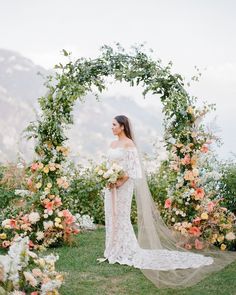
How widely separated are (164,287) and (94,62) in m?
3.44

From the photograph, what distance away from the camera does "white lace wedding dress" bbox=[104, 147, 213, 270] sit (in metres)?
6.55

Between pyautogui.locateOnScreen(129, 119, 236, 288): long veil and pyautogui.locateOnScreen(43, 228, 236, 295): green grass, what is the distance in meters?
0.13

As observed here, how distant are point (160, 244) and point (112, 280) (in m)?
1.18

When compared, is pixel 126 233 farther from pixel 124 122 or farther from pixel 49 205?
pixel 124 122

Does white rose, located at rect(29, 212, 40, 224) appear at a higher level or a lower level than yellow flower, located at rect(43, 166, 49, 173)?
lower

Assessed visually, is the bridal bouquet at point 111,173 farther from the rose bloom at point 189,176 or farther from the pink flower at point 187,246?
the pink flower at point 187,246

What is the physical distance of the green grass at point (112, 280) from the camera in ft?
17.4

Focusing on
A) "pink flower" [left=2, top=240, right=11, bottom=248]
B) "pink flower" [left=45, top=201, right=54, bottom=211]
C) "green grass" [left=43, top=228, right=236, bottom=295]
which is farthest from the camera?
"pink flower" [left=45, top=201, right=54, bottom=211]

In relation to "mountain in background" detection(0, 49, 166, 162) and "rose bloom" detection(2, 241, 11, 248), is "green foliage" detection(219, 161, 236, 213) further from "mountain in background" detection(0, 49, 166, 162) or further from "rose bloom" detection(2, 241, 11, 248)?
"mountain in background" detection(0, 49, 166, 162)

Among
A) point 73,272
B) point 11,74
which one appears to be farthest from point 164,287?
point 11,74

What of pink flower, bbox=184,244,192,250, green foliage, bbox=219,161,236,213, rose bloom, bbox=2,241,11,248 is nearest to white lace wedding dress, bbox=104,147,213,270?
pink flower, bbox=184,244,192,250

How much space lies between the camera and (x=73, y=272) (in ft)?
19.8

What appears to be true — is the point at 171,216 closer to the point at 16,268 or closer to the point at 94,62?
the point at 94,62

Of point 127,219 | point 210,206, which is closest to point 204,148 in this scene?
point 210,206
